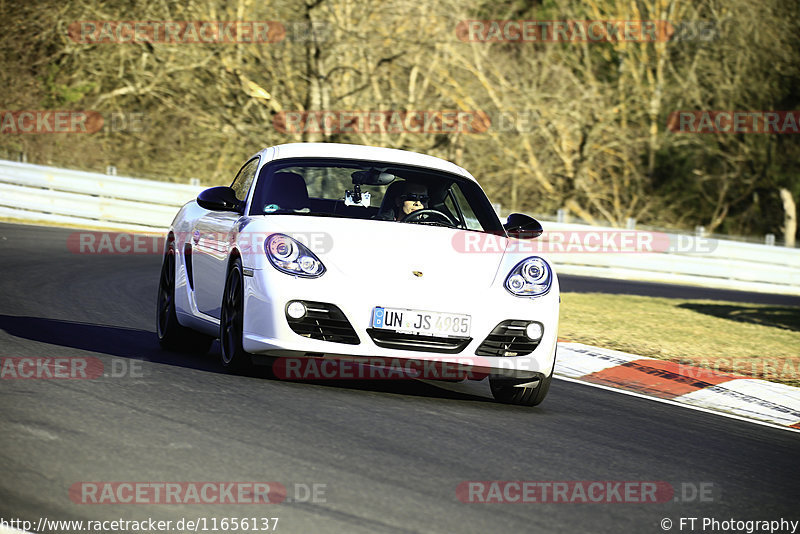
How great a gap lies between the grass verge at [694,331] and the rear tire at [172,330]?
13.9ft

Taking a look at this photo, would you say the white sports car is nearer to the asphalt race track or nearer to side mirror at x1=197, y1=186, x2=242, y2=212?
side mirror at x1=197, y1=186, x2=242, y2=212

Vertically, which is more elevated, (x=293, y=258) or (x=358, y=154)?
(x=358, y=154)

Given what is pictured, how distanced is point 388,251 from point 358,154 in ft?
4.73

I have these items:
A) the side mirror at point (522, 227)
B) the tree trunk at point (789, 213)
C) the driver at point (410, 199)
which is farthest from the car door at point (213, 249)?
the tree trunk at point (789, 213)

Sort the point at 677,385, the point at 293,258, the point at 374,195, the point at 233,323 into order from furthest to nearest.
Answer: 1. the point at 677,385
2. the point at 374,195
3. the point at 233,323
4. the point at 293,258

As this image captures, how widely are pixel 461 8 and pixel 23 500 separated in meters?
24.2

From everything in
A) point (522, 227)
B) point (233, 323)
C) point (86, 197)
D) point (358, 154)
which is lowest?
point (233, 323)

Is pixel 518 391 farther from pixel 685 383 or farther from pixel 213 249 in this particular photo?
pixel 685 383

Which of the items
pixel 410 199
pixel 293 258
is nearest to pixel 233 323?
pixel 293 258

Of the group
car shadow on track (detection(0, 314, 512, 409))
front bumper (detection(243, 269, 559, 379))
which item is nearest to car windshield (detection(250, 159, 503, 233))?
front bumper (detection(243, 269, 559, 379))

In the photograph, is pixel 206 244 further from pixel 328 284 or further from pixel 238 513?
pixel 238 513

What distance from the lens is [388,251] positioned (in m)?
6.79

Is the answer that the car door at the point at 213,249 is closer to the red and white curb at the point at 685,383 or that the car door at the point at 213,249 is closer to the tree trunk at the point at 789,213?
the red and white curb at the point at 685,383

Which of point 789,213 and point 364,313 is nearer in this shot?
point 364,313
